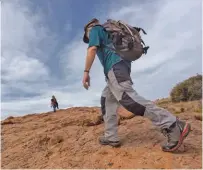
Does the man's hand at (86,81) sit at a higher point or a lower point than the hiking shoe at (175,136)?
higher

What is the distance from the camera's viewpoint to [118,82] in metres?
4.23

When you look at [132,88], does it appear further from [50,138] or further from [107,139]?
[50,138]

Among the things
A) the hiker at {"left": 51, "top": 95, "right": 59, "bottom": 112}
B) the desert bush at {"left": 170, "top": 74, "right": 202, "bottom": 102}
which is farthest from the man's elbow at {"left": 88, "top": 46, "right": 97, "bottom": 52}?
the hiker at {"left": 51, "top": 95, "right": 59, "bottom": 112}

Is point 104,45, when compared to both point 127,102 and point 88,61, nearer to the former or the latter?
point 88,61

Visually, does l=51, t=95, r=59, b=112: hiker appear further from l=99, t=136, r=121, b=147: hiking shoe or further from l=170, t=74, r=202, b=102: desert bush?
l=99, t=136, r=121, b=147: hiking shoe

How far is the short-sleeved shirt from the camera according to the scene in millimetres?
4383

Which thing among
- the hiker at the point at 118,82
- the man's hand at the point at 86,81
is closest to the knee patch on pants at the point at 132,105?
the hiker at the point at 118,82

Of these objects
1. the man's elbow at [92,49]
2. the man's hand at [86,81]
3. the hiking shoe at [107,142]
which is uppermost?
the man's elbow at [92,49]

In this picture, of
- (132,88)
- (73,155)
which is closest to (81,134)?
(73,155)

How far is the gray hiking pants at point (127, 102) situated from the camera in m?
4.04

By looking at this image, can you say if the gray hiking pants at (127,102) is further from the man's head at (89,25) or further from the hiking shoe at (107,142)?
the man's head at (89,25)

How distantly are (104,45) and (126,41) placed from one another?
379 mm

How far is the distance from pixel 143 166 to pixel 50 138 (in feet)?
6.70

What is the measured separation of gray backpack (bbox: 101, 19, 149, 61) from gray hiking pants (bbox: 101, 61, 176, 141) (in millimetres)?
185
